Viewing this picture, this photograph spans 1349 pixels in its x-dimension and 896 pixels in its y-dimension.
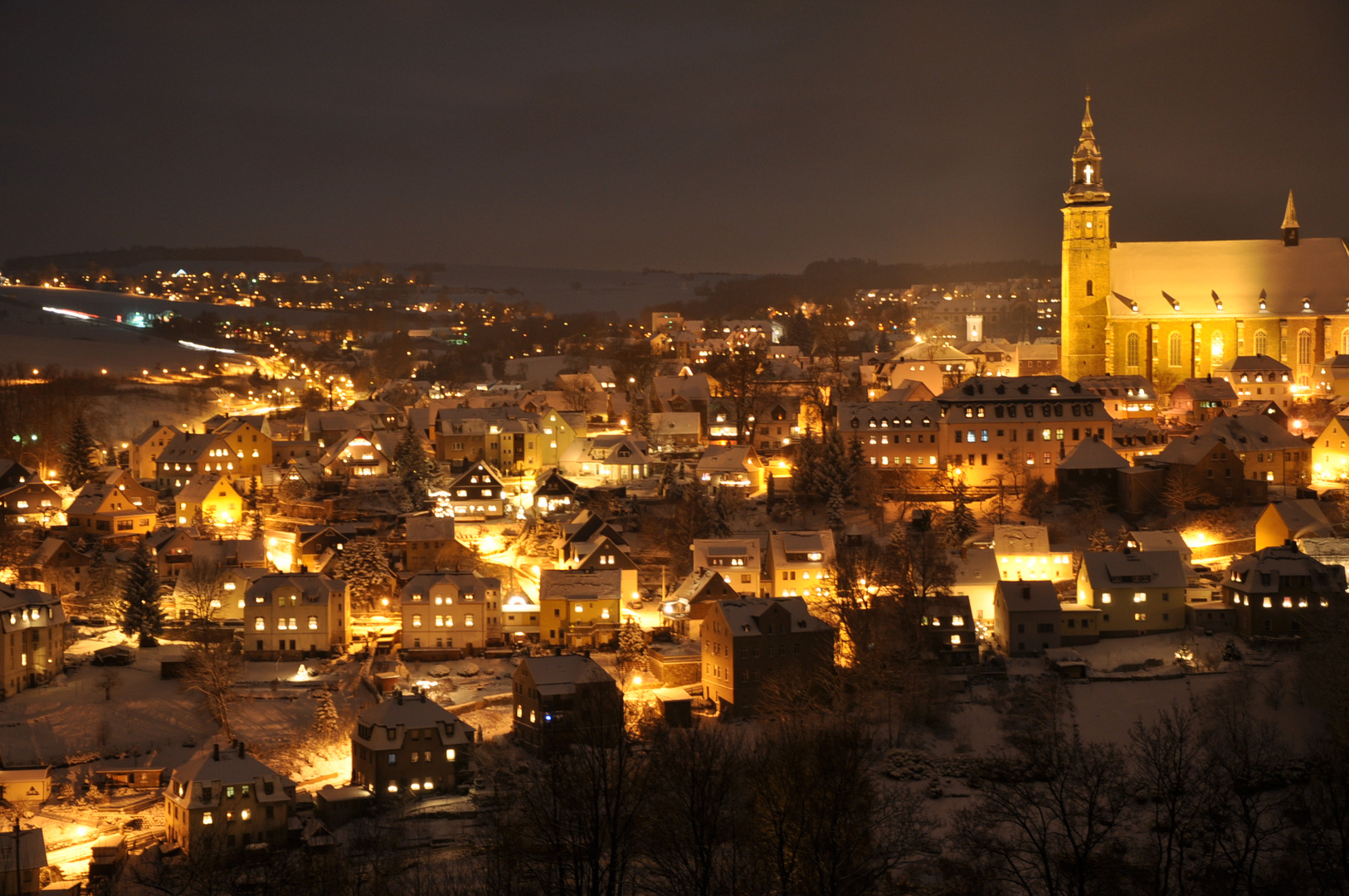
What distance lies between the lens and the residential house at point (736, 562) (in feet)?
148

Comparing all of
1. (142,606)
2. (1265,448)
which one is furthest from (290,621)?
(1265,448)

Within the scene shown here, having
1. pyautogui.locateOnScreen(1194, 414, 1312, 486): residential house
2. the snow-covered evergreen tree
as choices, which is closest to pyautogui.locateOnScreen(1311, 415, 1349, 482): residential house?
pyautogui.locateOnScreen(1194, 414, 1312, 486): residential house

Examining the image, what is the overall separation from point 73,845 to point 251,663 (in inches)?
428

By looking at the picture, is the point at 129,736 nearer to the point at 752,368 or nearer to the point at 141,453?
the point at 141,453

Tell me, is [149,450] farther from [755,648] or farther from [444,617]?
[755,648]

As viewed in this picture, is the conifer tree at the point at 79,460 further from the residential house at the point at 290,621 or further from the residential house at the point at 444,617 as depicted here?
the residential house at the point at 444,617

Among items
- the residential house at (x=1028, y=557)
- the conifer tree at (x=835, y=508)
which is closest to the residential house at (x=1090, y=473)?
the residential house at (x=1028, y=557)

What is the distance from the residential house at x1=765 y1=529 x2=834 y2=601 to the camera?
45.1 m

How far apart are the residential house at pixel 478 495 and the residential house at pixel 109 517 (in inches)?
426

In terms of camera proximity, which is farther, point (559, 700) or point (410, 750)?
point (559, 700)

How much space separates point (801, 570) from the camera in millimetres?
45219

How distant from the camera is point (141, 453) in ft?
207

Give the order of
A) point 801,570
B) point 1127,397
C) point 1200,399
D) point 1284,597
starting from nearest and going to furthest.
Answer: point 1284,597
point 801,570
point 1200,399
point 1127,397

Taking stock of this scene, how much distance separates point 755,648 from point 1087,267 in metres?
37.7
